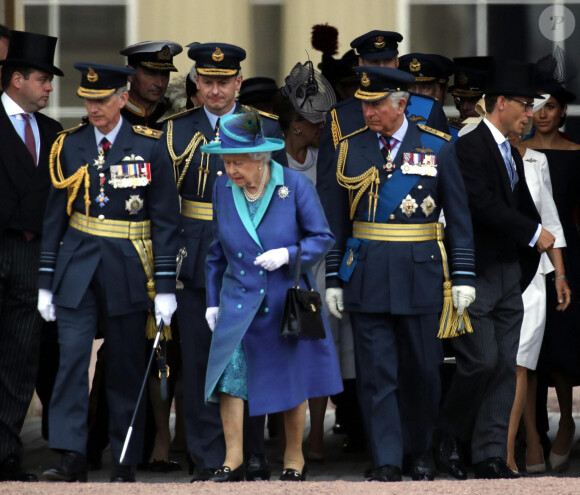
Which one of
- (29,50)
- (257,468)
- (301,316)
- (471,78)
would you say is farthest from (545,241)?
(29,50)

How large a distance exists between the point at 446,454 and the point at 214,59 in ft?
7.35

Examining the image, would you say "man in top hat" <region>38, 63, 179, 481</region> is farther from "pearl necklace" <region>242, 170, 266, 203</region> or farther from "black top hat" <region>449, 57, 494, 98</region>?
"black top hat" <region>449, 57, 494, 98</region>

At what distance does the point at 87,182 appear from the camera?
806 centimetres

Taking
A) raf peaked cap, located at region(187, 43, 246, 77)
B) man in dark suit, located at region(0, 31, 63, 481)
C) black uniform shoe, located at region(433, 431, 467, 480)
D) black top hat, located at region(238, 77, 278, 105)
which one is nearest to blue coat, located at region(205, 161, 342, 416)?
raf peaked cap, located at region(187, 43, 246, 77)

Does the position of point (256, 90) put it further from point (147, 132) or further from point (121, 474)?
point (121, 474)

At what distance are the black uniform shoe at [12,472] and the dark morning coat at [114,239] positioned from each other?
90 cm

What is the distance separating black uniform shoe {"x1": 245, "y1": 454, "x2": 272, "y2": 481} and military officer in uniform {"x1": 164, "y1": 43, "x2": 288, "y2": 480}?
56 mm

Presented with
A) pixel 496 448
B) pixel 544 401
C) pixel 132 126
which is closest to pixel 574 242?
pixel 544 401

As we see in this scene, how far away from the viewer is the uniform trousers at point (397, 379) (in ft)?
26.6

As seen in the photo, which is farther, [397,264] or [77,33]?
[77,33]

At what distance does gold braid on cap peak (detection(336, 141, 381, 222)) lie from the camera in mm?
8156

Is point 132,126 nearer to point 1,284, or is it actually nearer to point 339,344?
point 1,284

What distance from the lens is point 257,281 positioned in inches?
302

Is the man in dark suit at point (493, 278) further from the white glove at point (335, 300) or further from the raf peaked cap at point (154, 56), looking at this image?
the raf peaked cap at point (154, 56)
